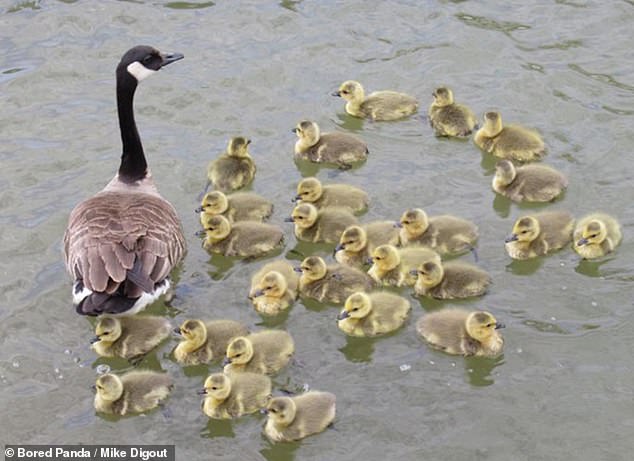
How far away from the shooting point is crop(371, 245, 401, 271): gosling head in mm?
6453

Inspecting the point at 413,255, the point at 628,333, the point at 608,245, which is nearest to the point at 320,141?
the point at 413,255

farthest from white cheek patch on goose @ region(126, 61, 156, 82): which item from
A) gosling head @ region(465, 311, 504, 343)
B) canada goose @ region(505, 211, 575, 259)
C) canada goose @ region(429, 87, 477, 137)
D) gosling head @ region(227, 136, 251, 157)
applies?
gosling head @ region(465, 311, 504, 343)

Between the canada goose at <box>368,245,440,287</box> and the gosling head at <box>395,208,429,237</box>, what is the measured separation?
0.19m

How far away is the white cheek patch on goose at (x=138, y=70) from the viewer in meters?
7.35

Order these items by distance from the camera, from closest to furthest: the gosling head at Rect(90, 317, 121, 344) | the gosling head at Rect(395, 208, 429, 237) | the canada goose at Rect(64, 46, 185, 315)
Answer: the gosling head at Rect(90, 317, 121, 344), the canada goose at Rect(64, 46, 185, 315), the gosling head at Rect(395, 208, 429, 237)

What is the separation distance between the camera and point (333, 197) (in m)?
7.37

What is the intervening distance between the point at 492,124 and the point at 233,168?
203 centimetres

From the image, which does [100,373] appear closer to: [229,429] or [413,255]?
[229,429]

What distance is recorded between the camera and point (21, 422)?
571cm

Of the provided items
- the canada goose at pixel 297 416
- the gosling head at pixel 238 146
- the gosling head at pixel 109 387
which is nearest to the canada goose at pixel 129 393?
the gosling head at pixel 109 387

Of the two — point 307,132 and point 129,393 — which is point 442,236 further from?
point 129,393

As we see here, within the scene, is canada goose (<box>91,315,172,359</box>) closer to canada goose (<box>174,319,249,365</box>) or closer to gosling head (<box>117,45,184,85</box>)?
canada goose (<box>174,319,249,365</box>)

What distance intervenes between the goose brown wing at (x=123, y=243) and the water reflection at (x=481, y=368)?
1963mm

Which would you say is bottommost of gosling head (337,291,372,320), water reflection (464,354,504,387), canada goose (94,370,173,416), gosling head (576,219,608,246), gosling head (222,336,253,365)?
canada goose (94,370,173,416)
